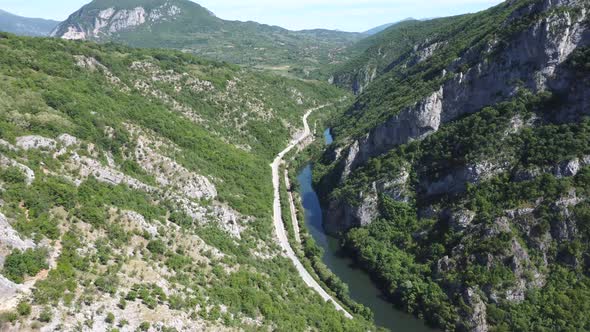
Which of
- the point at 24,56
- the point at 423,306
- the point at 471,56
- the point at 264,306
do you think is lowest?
the point at 423,306

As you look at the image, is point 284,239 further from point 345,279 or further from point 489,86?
point 489,86

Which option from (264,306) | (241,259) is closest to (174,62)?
(241,259)

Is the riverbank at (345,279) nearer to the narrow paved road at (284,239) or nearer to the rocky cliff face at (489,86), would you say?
Result: the narrow paved road at (284,239)

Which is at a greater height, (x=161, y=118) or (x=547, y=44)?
(x=547, y=44)

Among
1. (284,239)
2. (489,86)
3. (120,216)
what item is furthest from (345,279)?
(489,86)

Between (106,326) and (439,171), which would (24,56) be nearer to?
(106,326)

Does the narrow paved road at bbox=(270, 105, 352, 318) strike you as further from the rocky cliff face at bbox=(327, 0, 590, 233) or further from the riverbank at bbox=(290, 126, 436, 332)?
the rocky cliff face at bbox=(327, 0, 590, 233)

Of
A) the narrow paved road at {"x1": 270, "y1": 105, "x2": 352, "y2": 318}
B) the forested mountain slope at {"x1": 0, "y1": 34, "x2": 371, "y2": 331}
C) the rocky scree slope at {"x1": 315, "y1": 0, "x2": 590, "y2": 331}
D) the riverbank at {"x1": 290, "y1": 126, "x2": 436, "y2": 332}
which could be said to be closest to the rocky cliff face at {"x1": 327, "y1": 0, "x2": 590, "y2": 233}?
the rocky scree slope at {"x1": 315, "y1": 0, "x2": 590, "y2": 331}
